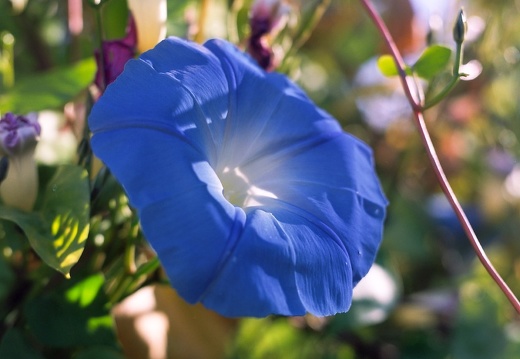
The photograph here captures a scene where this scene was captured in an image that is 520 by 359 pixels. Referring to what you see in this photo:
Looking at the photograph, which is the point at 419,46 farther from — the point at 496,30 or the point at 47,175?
the point at 47,175

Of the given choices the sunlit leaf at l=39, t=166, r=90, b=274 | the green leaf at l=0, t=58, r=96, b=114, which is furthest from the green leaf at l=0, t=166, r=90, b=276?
the green leaf at l=0, t=58, r=96, b=114

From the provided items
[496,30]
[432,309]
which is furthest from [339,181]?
[496,30]

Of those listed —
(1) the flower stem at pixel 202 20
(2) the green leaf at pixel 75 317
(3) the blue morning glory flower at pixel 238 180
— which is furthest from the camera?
(1) the flower stem at pixel 202 20

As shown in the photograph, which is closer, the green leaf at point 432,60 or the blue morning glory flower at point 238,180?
the blue morning glory flower at point 238,180

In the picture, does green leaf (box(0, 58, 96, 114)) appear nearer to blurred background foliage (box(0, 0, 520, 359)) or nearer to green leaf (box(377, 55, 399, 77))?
blurred background foliage (box(0, 0, 520, 359))

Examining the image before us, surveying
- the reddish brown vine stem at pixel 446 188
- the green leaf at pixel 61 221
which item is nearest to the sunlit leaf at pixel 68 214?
the green leaf at pixel 61 221

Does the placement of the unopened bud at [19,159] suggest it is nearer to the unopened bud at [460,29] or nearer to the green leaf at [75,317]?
the green leaf at [75,317]

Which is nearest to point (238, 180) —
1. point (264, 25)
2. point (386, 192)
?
point (264, 25)

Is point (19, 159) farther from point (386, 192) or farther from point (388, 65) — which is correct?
point (386, 192)
